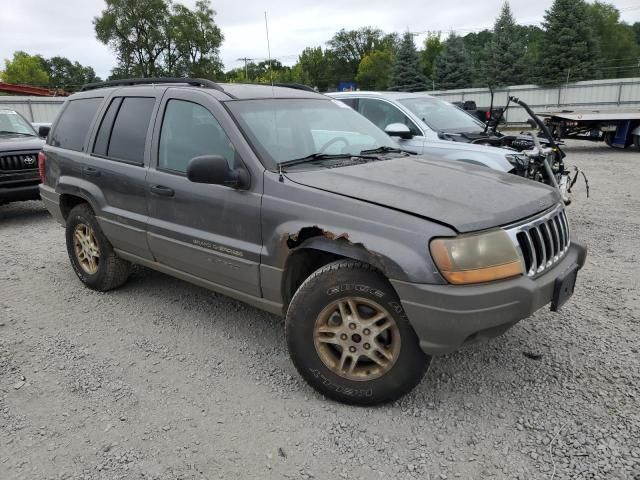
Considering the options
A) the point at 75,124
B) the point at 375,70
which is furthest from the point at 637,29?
the point at 75,124

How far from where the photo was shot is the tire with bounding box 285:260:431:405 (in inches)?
109

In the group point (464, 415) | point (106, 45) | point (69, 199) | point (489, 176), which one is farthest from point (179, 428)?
point (106, 45)

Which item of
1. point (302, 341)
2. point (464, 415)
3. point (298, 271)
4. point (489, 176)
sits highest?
point (489, 176)

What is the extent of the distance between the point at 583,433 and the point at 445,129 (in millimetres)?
5545

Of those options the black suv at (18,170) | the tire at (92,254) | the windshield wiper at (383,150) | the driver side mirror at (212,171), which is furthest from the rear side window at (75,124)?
the black suv at (18,170)

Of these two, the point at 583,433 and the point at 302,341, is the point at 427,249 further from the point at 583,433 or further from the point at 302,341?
the point at 583,433

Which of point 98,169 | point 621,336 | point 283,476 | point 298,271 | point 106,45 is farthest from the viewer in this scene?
point 106,45

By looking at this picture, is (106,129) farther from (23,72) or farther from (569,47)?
(23,72)

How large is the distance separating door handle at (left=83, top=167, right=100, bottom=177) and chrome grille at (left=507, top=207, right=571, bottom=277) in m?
3.33

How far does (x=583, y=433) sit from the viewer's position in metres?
2.68

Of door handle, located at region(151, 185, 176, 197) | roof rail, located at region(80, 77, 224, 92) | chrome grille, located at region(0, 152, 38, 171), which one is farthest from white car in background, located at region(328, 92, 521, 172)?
chrome grille, located at region(0, 152, 38, 171)

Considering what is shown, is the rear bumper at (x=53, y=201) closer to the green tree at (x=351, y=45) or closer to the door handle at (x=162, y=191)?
the door handle at (x=162, y=191)

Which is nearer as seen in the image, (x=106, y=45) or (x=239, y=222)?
(x=239, y=222)

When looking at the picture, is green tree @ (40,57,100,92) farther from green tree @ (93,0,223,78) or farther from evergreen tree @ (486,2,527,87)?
evergreen tree @ (486,2,527,87)
